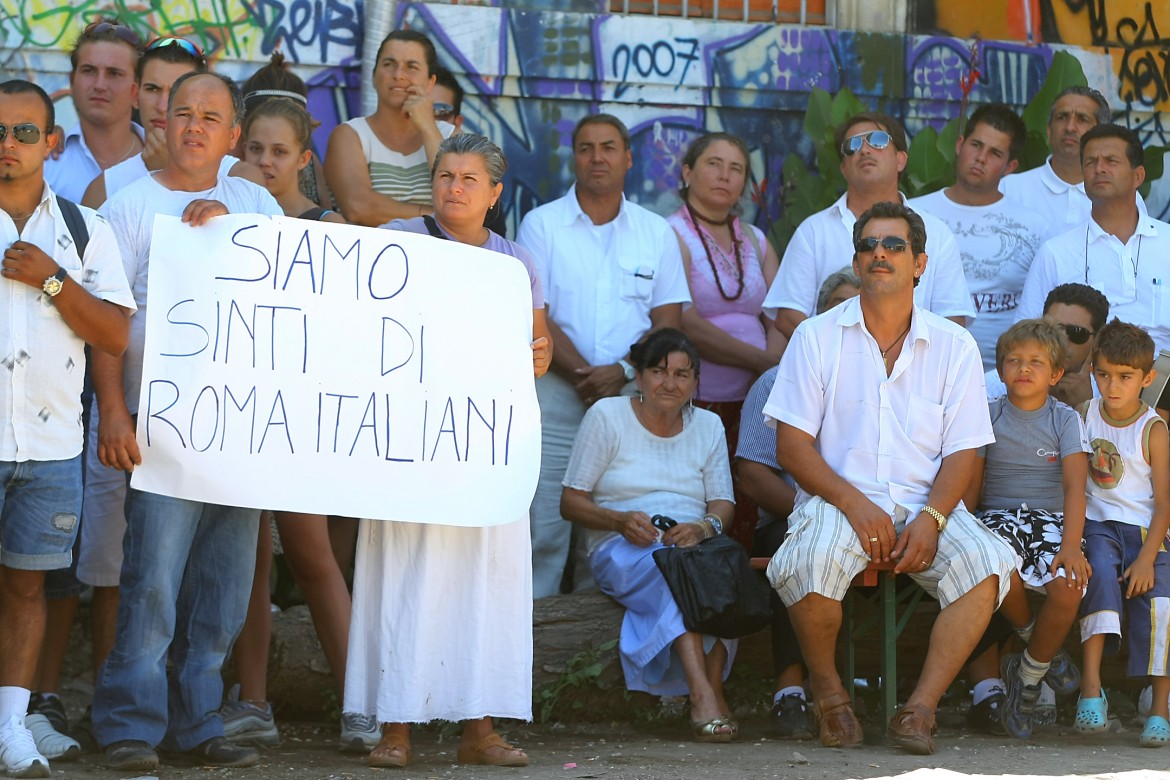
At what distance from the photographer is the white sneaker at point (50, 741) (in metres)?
5.12

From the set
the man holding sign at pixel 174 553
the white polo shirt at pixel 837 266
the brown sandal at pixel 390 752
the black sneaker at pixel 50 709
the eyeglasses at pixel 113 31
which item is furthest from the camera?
the white polo shirt at pixel 837 266

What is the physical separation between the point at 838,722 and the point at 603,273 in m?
2.55

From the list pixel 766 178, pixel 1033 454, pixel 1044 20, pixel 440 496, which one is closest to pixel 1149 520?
pixel 1033 454

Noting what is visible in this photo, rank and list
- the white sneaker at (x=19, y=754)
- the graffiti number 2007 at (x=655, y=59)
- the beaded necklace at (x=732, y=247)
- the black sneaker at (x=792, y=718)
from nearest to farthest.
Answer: the white sneaker at (x=19, y=754) < the black sneaker at (x=792, y=718) < the beaded necklace at (x=732, y=247) < the graffiti number 2007 at (x=655, y=59)

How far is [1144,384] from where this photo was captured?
6535mm

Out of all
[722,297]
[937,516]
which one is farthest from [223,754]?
[722,297]

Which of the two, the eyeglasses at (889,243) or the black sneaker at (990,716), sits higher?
the eyeglasses at (889,243)

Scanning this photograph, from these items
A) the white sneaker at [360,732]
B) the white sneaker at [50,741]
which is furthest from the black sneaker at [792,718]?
the white sneaker at [50,741]

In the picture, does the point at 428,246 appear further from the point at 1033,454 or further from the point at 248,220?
the point at 1033,454

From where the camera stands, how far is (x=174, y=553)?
507cm

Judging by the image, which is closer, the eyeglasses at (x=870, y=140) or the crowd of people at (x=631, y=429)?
the crowd of people at (x=631, y=429)

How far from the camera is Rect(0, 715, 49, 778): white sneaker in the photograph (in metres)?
4.79

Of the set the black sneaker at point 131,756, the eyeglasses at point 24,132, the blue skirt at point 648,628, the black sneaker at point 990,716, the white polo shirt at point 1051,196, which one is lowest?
the black sneaker at point 990,716

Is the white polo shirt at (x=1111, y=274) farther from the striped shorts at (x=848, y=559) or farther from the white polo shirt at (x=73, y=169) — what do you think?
the white polo shirt at (x=73, y=169)
